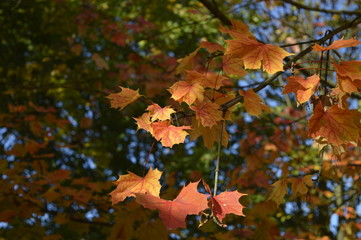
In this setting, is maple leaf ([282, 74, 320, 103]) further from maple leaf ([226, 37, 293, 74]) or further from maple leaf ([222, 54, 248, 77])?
maple leaf ([222, 54, 248, 77])

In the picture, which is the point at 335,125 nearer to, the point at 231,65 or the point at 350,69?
the point at 350,69

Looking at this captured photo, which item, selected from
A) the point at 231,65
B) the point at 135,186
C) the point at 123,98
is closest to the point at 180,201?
the point at 135,186

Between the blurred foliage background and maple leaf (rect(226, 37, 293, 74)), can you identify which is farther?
the blurred foliage background

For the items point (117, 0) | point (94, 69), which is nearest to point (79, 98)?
point (94, 69)

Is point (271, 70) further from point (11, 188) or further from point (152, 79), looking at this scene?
point (152, 79)

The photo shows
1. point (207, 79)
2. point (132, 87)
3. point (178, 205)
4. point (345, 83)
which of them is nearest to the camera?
point (178, 205)

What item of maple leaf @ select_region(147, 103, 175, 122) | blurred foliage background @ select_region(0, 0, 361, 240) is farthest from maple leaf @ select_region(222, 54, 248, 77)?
blurred foliage background @ select_region(0, 0, 361, 240)

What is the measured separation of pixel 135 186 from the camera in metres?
1.72

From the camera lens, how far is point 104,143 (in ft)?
22.0

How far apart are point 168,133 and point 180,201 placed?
0.35 m

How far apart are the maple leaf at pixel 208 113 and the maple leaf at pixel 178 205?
332mm

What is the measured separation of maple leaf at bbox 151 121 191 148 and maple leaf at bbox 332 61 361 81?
0.66 meters

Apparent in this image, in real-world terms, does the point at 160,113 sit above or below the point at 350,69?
below

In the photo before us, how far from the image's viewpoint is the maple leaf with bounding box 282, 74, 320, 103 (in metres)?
1.66
